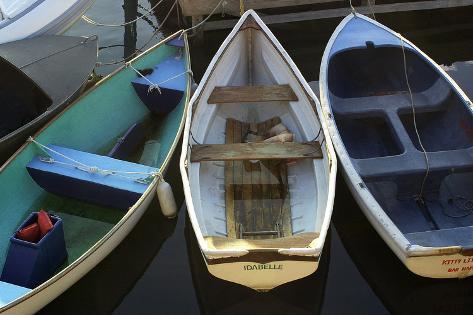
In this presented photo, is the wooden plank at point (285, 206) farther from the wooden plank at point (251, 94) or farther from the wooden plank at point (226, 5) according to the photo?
the wooden plank at point (226, 5)

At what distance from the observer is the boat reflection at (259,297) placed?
18.9ft

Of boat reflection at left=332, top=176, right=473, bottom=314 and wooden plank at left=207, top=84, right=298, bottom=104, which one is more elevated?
wooden plank at left=207, top=84, right=298, bottom=104

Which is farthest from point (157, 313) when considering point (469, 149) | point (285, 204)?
point (469, 149)

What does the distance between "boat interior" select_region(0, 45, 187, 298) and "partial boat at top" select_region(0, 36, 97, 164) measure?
416 mm

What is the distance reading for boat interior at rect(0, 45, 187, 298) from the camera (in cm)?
639

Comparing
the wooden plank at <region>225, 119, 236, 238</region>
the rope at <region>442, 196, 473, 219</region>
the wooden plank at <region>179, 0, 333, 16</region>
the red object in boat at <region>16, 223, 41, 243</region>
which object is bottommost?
the rope at <region>442, 196, 473, 219</region>

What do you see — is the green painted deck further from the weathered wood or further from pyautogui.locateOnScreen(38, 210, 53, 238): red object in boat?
the weathered wood

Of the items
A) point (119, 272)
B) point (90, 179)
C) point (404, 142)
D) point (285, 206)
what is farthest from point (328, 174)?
point (90, 179)

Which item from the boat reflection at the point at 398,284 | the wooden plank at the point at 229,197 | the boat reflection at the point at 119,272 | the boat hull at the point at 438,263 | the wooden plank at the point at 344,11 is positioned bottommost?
the boat reflection at the point at 398,284

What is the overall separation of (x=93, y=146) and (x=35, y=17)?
366 centimetres

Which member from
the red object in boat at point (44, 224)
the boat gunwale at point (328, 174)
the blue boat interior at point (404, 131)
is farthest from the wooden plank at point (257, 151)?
the red object in boat at point (44, 224)

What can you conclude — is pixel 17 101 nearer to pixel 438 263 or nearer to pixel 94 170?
pixel 94 170

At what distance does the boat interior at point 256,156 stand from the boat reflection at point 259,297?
0.70 metres

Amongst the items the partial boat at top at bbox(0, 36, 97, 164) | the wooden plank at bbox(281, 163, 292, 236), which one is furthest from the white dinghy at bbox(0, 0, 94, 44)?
the wooden plank at bbox(281, 163, 292, 236)
